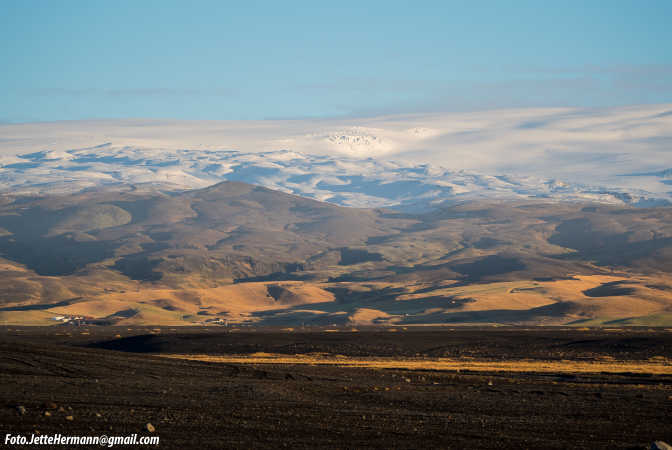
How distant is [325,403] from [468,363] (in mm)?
28081

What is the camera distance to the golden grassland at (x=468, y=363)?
179 feet

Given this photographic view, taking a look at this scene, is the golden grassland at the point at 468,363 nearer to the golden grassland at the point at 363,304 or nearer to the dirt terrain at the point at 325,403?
the dirt terrain at the point at 325,403

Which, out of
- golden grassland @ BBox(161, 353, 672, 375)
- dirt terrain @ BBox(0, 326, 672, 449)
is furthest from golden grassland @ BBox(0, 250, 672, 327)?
dirt terrain @ BBox(0, 326, 672, 449)

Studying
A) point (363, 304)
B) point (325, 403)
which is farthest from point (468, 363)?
point (363, 304)

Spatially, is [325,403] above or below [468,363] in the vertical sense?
above

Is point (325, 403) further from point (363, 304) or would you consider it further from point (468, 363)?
point (363, 304)

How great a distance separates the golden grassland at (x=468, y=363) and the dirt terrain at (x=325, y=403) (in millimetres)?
1379

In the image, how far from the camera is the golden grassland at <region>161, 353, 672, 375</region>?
5453 centimetres

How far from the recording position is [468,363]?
6084 cm

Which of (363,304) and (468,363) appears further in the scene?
(363,304)

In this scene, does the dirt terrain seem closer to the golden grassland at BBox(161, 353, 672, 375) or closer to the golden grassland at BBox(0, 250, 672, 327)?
the golden grassland at BBox(161, 353, 672, 375)

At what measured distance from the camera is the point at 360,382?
43844mm

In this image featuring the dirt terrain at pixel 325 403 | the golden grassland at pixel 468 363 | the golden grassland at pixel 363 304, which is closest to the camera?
Result: the dirt terrain at pixel 325 403

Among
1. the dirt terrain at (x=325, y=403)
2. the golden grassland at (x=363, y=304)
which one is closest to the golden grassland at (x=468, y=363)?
the dirt terrain at (x=325, y=403)
